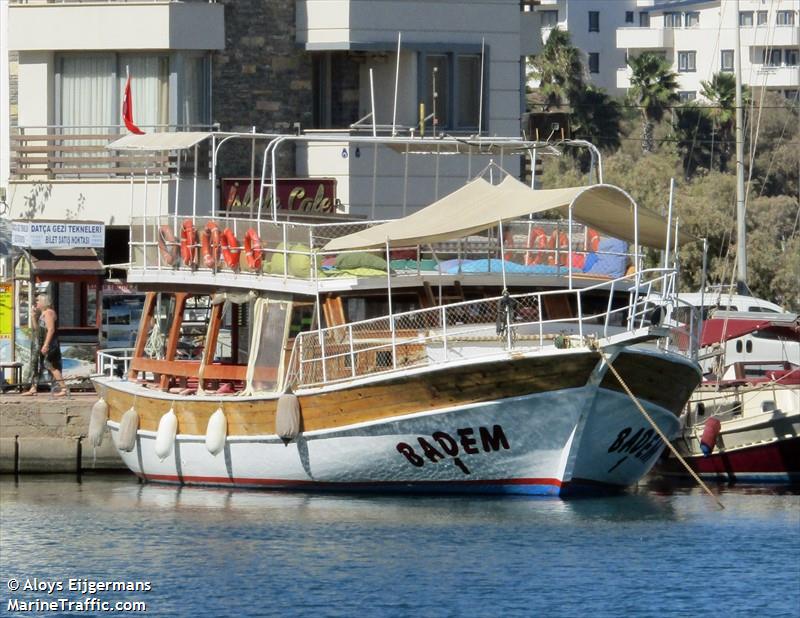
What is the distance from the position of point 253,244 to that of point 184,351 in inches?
173

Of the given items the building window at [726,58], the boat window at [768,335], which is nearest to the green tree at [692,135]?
the building window at [726,58]

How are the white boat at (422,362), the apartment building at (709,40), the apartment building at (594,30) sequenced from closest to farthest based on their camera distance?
the white boat at (422,362), the apartment building at (709,40), the apartment building at (594,30)

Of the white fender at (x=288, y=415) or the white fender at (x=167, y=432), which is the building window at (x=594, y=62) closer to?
the white fender at (x=167, y=432)

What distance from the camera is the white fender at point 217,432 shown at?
90.4 feet

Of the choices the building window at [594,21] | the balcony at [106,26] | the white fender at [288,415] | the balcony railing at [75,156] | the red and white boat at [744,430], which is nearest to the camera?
the white fender at [288,415]

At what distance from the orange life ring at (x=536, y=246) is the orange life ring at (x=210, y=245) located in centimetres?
435

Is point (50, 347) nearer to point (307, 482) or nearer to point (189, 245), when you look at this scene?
point (189, 245)

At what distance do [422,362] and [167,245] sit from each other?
17.8 feet

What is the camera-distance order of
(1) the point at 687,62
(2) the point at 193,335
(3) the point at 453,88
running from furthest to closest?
(1) the point at 687,62, (3) the point at 453,88, (2) the point at 193,335

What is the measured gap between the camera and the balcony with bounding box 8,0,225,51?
37.2m

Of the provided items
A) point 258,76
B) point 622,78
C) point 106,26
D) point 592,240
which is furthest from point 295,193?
point 622,78

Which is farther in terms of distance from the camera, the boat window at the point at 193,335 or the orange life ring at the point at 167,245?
the boat window at the point at 193,335

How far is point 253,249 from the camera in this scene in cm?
2756

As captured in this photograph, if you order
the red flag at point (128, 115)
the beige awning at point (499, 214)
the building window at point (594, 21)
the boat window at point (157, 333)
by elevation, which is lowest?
the boat window at point (157, 333)
